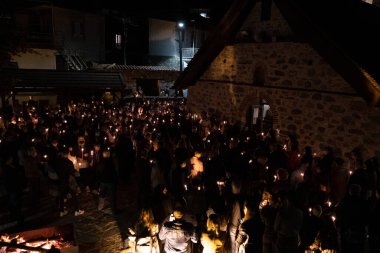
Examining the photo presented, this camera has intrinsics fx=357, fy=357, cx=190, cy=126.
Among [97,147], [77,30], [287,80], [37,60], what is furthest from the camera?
[77,30]

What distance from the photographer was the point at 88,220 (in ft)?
28.4

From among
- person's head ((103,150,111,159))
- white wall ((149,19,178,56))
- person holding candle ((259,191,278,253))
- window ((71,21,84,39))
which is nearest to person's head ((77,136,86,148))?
person's head ((103,150,111,159))

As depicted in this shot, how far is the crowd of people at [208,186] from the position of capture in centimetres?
595

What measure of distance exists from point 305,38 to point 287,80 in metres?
1.66

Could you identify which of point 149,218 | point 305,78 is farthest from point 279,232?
point 305,78

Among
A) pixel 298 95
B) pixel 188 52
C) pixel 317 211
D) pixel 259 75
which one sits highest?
pixel 188 52

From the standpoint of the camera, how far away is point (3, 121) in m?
14.2

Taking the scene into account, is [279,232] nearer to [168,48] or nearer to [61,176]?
[61,176]

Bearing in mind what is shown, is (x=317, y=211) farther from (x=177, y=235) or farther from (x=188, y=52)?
(x=188, y=52)

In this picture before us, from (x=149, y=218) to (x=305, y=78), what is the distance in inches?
336

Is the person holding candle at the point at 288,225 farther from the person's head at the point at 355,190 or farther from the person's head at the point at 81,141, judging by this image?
the person's head at the point at 81,141

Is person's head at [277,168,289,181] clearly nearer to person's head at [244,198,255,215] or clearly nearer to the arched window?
person's head at [244,198,255,215]

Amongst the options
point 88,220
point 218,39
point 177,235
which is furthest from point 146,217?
point 218,39

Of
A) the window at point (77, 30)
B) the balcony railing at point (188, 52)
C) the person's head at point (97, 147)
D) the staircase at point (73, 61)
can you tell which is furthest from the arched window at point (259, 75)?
the balcony railing at point (188, 52)
